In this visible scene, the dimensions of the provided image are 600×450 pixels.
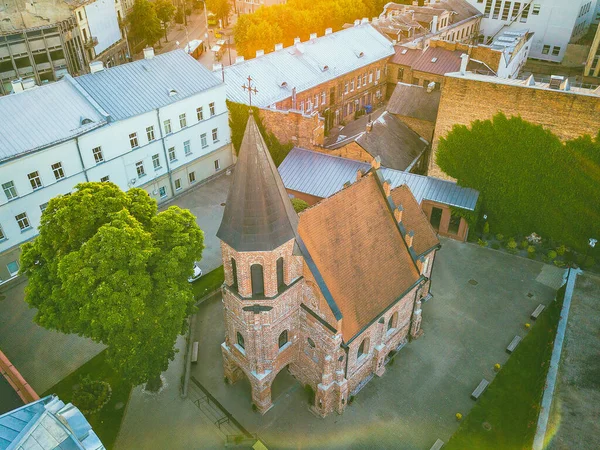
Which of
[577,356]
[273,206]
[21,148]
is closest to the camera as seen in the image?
[273,206]

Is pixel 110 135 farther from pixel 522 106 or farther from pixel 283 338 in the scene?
pixel 522 106

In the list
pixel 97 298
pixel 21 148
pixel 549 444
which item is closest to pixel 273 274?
pixel 97 298

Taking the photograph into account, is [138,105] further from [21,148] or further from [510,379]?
[510,379]

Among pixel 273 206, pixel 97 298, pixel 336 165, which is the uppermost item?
pixel 273 206

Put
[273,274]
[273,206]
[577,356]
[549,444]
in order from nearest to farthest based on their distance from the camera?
[273,206] < [273,274] < [549,444] < [577,356]

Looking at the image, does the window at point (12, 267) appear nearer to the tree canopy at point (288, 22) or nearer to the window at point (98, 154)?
the window at point (98, 154)

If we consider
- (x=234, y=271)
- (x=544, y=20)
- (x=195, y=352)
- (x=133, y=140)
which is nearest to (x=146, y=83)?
(x=133, y=140)

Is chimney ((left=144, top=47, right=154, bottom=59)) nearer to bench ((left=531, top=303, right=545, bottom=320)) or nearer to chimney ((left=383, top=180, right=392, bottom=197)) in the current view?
chimney ((left=383, top=180, right=392, bottom=197))
